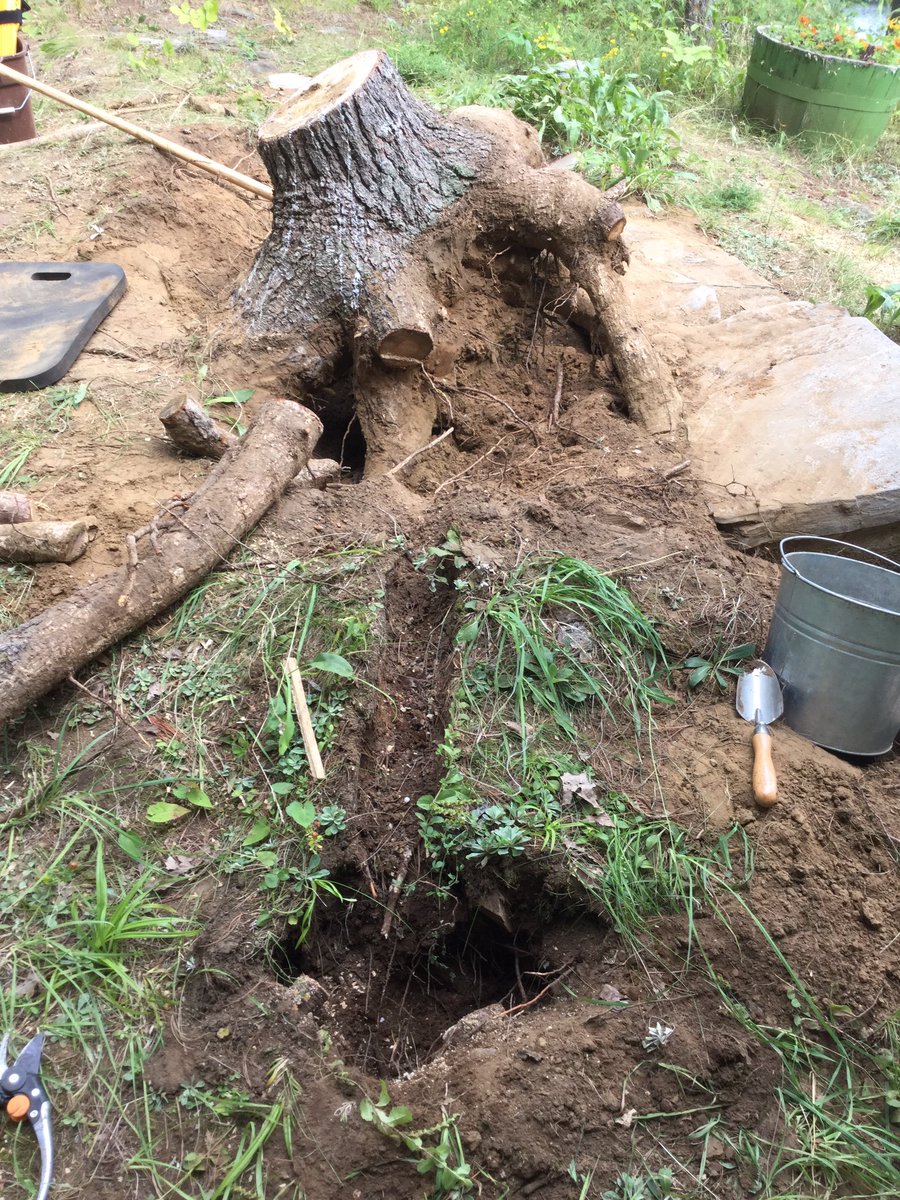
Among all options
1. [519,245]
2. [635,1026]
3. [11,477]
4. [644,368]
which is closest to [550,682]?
[635,1026]

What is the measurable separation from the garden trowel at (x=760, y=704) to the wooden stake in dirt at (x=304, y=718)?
114 centimetres

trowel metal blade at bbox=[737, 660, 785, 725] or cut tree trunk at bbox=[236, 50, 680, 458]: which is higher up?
cut tree trunk at bbox=[236, 50, 680, 458]

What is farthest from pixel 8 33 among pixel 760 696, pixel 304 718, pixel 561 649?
pixel 760 696

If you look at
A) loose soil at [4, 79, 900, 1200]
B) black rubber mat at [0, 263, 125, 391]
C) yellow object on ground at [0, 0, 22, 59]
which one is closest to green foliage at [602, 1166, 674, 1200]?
loose soil at [4, 79, 900, 1200]

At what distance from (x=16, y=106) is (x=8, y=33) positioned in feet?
1.31

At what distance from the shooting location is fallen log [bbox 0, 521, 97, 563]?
262 centimetres

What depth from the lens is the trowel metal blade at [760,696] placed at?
2385 mm

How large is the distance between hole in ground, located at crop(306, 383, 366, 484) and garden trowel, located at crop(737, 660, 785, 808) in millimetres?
1833

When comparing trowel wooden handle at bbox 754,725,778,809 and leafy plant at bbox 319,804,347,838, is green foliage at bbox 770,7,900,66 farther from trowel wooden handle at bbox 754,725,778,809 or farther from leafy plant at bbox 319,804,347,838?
leafy plant at bbox 319,804,347,838

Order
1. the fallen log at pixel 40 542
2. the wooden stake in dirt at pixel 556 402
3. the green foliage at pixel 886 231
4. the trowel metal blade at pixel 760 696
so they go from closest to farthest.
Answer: the trowel metal blade at pixel 760 696 → the fallen log at pixel 40 542 → the wooden stake in dirt at pixel 556 402 → the green foliage at pixel 886 231

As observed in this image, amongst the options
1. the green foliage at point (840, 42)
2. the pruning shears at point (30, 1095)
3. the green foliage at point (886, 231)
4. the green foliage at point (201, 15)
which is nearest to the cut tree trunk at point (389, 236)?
the pruning shears at point (30, 1095)

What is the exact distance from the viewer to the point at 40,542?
2623 millimetres

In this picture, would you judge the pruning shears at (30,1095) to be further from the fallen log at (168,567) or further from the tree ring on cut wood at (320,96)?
the tree ring on cut wood at (320,96)

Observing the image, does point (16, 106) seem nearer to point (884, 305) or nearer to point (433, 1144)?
point (884, 305)
